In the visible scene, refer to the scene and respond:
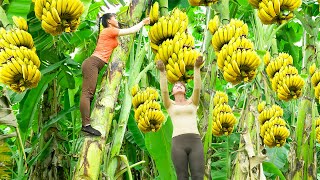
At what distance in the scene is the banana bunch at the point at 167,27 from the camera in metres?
1.28

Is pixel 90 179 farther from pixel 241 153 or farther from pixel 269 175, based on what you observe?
pixel 269 175

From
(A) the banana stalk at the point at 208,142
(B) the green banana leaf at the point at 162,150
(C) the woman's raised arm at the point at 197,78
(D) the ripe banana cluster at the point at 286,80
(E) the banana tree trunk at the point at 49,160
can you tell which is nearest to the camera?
(C) the woman's raised arm at the point at 197,78

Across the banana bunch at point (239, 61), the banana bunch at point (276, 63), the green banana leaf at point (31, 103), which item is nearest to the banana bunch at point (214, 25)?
the banana bunch at point (239, 61)

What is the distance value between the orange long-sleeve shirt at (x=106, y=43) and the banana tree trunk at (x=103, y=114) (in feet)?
0.06

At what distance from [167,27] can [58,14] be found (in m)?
0.33

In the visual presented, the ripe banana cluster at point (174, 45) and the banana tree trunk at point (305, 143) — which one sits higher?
the ripe banana cluster at point (174, 45)

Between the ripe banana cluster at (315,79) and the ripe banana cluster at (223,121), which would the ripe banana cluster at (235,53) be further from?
the ripe banana cluster at (315,79)

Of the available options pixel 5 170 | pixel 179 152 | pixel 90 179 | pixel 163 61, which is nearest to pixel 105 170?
pixel 90 179

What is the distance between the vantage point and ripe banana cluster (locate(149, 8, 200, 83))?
1.22 m

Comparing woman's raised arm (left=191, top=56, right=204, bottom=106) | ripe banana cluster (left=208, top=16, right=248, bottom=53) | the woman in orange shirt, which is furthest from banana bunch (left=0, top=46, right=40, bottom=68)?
ripe banana cluster (left=208, top=16, right=248, bottom=53)

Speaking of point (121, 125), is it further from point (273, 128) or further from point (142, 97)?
point (273, 128)

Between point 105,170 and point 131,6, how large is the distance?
0.49m

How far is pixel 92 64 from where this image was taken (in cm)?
124

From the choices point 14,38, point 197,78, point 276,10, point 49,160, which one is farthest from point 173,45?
point 49,160
